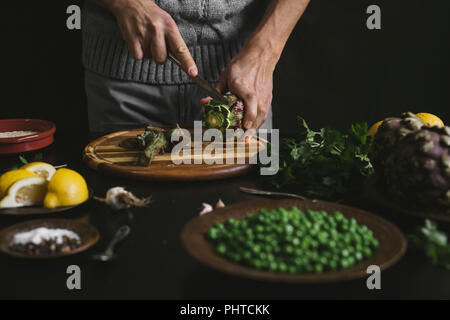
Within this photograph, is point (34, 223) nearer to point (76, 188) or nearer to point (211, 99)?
point (76, 188)

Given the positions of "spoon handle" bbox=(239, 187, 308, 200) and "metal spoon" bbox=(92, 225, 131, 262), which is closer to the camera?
"metal spoon" bbox=(92, 225, 131, 262)

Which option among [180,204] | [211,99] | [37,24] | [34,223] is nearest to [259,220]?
[180,204]

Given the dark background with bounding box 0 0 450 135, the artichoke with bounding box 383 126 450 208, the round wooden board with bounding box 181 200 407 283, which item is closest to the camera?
the round wooden board with bounding box 181 200 407 283

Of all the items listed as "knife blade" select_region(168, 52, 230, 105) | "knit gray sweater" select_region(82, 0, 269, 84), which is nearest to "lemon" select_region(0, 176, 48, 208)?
"knife blade" select_region(168, 52, 230, 105)

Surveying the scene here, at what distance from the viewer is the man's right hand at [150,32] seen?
226cm

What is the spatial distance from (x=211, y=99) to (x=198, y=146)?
33cm

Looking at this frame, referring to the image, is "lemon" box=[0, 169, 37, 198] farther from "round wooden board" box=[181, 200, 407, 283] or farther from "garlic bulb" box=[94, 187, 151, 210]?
"round wooden board" box=[181, 200, 407, 283]

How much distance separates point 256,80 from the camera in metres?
2.48

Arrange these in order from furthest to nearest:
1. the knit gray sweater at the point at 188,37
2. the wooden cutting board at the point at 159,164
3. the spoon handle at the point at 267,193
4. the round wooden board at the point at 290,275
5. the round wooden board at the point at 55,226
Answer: the knit gray sweater at the point at 188,37, the wooden cutting board at the point at 159,164, the spoon handle at the point at 267,193, the round wooden board at the point at 55,226, the round wooden board at the point at 290,275

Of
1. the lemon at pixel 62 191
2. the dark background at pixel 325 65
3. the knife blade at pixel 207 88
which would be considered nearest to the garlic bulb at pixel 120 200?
the lemon at pixel 62 191

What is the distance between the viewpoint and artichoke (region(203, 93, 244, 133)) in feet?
7.82

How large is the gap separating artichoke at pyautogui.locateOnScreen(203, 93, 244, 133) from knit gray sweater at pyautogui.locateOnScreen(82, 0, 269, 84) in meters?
0.33

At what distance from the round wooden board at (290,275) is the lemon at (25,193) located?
56 cm

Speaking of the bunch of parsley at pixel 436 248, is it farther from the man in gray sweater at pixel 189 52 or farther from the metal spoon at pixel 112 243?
the man in gray sweater at pixel 189 52
